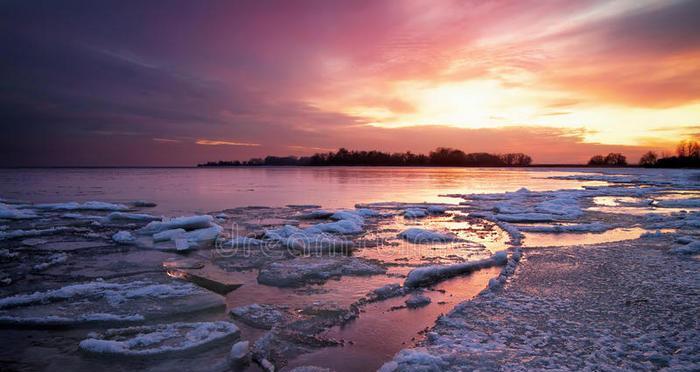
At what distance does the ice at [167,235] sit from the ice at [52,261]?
5.83 ft

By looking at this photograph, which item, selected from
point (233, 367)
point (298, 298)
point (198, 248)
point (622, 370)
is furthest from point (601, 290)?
point (198, 248)

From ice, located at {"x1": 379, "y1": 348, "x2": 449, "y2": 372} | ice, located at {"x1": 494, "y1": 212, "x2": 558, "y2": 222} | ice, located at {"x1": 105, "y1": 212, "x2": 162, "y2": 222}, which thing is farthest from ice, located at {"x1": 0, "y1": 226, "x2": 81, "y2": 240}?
ice, located at {"x1": 494, "y1": 212, "x2": 558, "y2": 222}

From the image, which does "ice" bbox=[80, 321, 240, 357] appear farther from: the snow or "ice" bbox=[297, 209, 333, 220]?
"ice" bbox=[297, 209, 333, 220]

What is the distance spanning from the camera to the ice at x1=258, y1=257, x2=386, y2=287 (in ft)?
18.4

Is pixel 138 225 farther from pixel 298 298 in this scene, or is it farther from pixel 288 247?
pixel 298 298

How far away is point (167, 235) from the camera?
28.2ft

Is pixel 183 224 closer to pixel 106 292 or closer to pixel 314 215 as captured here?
pixel 314 215

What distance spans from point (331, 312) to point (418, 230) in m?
5.03

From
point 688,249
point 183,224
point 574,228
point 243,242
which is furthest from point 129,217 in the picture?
point 688,249

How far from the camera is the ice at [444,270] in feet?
18.2

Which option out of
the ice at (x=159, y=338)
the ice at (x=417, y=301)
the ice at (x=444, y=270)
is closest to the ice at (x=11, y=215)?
the ice at (x=159, y=338)

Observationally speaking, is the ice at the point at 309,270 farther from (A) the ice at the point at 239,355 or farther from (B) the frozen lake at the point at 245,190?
(B) the frozen lake at the point at 245,190

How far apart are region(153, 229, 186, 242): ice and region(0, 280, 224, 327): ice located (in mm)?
3408

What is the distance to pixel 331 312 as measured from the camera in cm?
444
